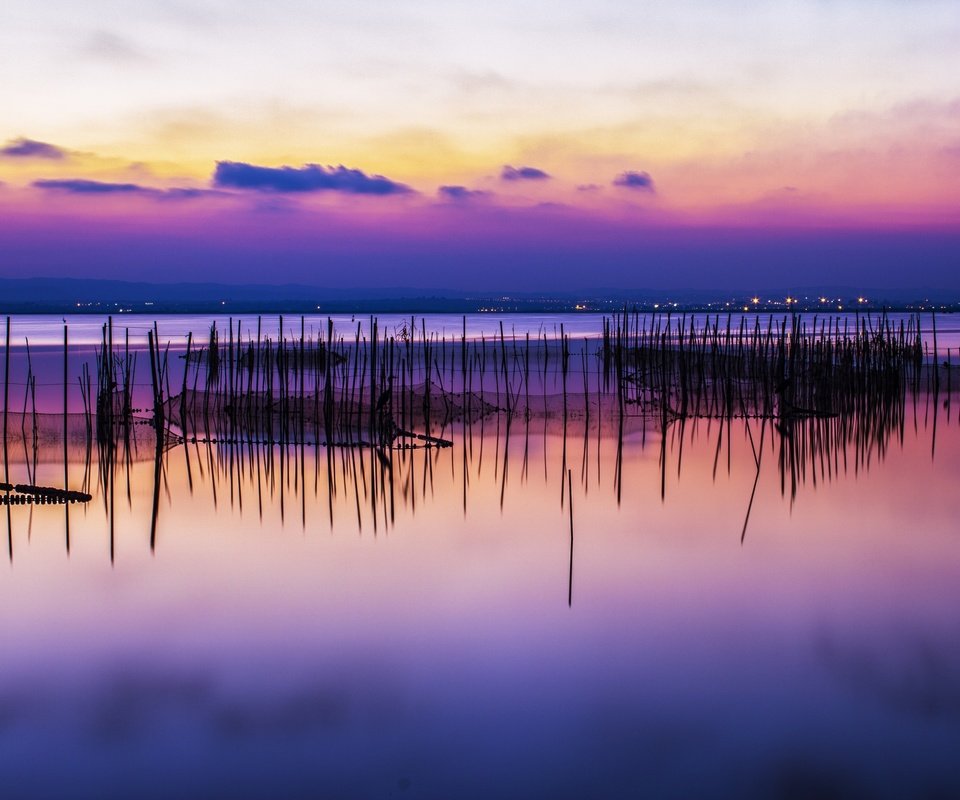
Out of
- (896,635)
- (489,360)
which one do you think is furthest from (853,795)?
Answer: (489,360)

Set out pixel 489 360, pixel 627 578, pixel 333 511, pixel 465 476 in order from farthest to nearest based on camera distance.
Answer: pixel 489 360 < pixel 465 476 < pixel 333 511 < pixel 627 578

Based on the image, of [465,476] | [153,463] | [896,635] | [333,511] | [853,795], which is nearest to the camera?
[853,795]

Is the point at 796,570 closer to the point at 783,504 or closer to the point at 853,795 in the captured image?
the point at 783,504

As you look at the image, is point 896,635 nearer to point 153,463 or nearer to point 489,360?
point 153,463

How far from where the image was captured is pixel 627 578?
5.88 m

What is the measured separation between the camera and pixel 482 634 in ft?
16.0

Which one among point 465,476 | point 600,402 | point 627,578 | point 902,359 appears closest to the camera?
point 627,578

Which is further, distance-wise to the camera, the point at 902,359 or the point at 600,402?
the point at 902,359

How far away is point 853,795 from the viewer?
128 inches

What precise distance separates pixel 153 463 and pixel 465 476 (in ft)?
9.44

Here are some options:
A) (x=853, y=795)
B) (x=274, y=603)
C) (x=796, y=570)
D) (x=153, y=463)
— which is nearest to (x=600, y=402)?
(x=153, y=463)

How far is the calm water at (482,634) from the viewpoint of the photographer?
3.49 m

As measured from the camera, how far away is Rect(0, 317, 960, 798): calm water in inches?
137

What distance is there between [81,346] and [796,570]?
29.4 meters
